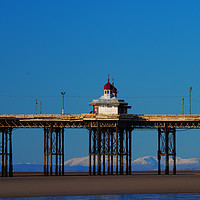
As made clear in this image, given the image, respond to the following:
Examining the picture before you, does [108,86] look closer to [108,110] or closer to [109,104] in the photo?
[109,104]

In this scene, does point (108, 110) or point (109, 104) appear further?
point (109, 104)

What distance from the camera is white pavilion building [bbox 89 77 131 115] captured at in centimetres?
11844

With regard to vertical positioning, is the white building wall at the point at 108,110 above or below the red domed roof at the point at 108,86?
below

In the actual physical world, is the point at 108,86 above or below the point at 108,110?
above

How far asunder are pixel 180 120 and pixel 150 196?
53496 mm

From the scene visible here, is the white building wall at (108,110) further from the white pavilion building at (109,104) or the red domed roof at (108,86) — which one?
the red domed roof at (108,86)

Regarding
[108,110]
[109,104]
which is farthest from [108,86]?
[108,110]

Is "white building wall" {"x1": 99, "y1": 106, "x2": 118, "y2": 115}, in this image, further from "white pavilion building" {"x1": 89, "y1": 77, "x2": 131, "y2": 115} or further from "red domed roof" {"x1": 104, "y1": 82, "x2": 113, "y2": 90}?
"red domed roof" {"x1": 104, "y1": 82, "x2": 113, "y2": 90}

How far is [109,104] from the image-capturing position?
119m

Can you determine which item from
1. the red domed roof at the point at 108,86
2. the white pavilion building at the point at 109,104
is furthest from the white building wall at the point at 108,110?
the red domed roof at the point at 108,86

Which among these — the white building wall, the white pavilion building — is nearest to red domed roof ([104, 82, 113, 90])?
the white pavilion building

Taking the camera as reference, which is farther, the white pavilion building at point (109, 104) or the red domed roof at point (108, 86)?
the red domed roof at point (108, 86)

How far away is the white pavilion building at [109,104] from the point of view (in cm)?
11844

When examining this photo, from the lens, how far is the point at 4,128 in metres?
121
